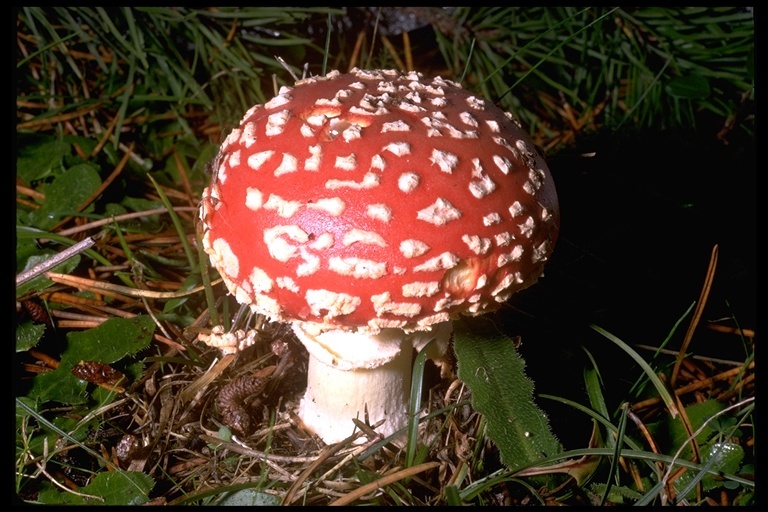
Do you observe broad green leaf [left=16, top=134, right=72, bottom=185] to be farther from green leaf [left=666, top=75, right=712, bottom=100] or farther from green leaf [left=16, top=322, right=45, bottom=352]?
green leaf [left=666, top=75, right=712, bottom=100]

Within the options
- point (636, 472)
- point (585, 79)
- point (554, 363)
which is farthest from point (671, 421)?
point (585, 79)

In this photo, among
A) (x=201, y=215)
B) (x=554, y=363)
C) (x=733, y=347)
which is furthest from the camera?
(x=733, y=347)

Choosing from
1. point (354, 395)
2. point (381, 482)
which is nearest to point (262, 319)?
point (354, 395)

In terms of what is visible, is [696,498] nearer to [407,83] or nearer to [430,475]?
[430,475]

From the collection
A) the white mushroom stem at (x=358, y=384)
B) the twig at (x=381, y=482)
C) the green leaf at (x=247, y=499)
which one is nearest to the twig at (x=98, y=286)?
the white mushroom stem at (x=358, y=384)

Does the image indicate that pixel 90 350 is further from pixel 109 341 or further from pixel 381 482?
pixel 381 482

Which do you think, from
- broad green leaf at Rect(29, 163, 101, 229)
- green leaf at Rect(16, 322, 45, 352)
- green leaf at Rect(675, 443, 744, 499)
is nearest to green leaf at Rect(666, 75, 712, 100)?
green leaf at Rect(675, 443, 744, 499)

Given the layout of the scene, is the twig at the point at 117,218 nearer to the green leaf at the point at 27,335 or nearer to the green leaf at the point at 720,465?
the green leaf at the point at 27,335
